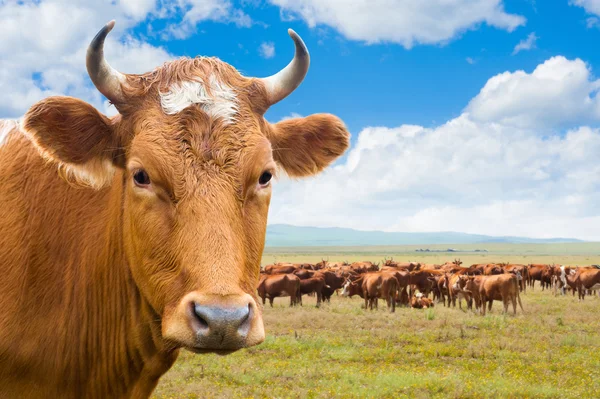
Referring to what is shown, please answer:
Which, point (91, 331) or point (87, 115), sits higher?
point (87, 115)

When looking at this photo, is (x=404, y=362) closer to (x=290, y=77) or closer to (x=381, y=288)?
(x=290, y=77)

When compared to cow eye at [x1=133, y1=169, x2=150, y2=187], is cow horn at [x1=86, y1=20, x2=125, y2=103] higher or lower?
higher

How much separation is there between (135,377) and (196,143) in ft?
6.59

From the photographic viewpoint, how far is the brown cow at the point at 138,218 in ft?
9.80

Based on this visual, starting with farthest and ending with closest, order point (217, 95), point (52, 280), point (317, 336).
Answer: point (317, 336) → point (52, 280) → point (217, 95)

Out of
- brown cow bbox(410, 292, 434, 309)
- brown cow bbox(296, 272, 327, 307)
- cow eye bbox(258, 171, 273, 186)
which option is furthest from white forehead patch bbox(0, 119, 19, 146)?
brown cow bbox(410, 292, 434, 309)

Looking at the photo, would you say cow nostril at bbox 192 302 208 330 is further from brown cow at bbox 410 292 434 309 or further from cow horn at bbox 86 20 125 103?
brown cow at bbox 410 292 434 309

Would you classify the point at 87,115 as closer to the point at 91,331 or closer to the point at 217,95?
the point at 217,95

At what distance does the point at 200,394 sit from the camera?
11.6 meters

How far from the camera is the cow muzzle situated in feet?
8.80

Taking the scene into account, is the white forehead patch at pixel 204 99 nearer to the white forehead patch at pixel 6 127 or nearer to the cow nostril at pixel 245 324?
the cow nostril at pixel 245 324

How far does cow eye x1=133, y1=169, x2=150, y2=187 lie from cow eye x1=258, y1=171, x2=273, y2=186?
69cm

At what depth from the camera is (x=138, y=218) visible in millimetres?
3316

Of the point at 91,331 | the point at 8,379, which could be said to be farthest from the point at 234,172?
the point at 8,379
